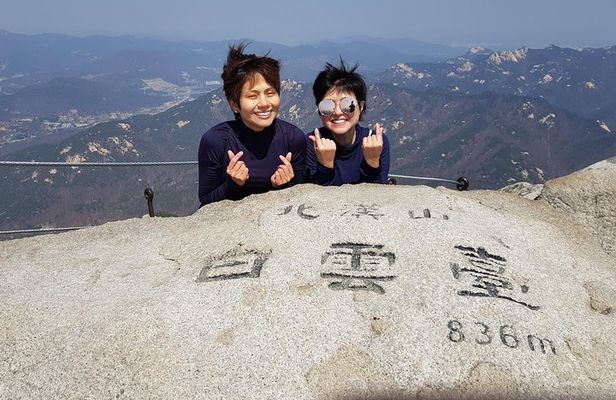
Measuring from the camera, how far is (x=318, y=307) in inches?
166

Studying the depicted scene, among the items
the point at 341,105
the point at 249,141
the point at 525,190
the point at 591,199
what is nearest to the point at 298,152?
the point at 249,141

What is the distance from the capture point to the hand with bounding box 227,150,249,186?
17.5ft

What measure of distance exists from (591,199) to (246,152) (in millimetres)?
4533

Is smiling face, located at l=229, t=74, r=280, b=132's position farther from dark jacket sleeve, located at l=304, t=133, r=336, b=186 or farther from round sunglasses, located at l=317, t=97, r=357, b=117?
dark jacket sleeve, located at l=304, t=133, r=336, b=186

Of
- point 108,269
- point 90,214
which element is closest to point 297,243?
point 108,269

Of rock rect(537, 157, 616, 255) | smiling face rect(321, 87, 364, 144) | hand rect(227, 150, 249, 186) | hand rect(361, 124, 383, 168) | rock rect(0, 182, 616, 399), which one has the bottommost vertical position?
rock rect(0, 182, 616, 399)

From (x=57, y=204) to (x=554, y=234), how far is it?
522ft

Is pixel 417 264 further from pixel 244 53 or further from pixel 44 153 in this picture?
pixel 44 153

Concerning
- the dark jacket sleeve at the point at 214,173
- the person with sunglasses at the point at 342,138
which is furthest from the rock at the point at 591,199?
the dark jacket sleeve at the point at 214,173

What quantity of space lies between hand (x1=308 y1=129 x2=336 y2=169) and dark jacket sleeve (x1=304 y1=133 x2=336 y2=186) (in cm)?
8

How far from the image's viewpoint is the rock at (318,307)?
3600mm

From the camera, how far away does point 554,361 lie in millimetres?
3750

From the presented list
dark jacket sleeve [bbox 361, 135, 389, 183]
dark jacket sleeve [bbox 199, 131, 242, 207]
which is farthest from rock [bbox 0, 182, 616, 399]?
dark jacket sleeve [bbox 361, 135, 389, 183]

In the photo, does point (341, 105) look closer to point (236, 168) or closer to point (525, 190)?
point (236, 168)
